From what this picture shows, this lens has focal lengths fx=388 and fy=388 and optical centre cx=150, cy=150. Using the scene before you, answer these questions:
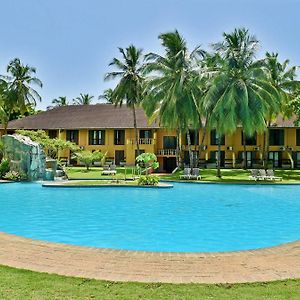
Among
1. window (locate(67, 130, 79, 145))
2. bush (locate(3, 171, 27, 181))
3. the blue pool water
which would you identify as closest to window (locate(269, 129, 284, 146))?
window (locate(67, 130, 79, 145))

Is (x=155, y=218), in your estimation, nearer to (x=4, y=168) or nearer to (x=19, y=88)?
(x=4, y=168)

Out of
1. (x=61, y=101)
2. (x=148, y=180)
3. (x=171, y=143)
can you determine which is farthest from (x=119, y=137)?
(x=61, y=101)

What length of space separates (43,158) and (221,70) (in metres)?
14.2

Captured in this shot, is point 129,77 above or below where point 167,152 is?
above

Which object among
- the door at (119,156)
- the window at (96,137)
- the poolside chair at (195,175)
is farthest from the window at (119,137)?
the poolside chair at (195,175)

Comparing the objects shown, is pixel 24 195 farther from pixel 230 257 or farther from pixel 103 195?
pixel 230 257

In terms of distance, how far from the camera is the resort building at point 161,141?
131 ft

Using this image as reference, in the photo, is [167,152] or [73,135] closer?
[167,152]

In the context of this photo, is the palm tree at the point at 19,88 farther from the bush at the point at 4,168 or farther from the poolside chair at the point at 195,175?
the poolside chair at the point at 195,175

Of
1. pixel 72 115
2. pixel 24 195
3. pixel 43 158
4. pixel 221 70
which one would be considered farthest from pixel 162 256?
pixel 72 115

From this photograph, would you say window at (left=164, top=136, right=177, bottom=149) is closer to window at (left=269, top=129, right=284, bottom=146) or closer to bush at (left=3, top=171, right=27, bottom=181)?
window at (left=269, top=129, right=284, bottom=146)

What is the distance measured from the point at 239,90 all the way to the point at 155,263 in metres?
23.0

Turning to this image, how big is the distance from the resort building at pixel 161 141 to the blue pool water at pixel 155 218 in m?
20.0

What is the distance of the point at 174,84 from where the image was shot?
29094 millimetres
